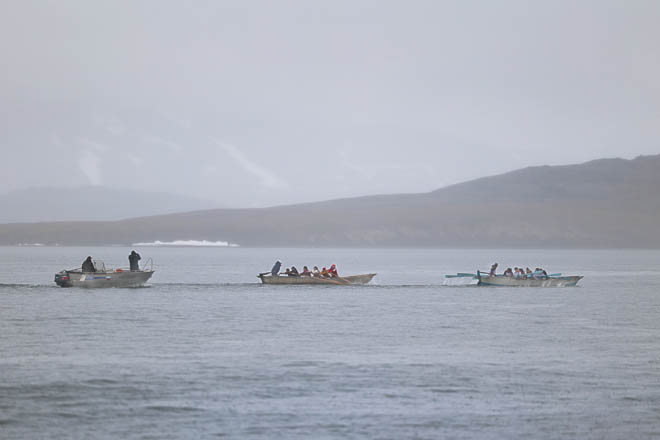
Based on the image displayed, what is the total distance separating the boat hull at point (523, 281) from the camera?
93.6 metres

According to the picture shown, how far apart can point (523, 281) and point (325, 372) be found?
200 ft

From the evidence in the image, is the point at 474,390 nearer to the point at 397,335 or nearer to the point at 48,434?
the point at 48,434

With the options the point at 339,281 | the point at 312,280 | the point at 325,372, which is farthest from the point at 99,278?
the point at 325,372

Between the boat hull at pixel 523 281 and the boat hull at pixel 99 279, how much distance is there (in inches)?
1280

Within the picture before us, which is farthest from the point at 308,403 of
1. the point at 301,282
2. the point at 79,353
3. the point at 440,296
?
the point at 301,282

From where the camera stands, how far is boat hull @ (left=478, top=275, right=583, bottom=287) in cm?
9356

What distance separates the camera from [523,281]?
95125 millimetres

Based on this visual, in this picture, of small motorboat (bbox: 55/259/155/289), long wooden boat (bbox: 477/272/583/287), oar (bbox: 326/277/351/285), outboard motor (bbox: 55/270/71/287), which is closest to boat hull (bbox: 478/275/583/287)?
long wooden boat (bbox: 477/272/583/287)

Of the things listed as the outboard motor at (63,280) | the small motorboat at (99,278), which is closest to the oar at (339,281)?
the small motorboat at (99,278)

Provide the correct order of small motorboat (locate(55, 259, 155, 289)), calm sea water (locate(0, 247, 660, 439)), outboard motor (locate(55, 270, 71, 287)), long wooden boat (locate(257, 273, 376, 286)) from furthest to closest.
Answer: long wooden boat (locate(257, 273, 376, 286))
small motorboat (locate(55, 259, 155, 289))
outboard motor (locate(55, 270, 71, 287))
calm sea water (locate(0, 247, 660, 439))

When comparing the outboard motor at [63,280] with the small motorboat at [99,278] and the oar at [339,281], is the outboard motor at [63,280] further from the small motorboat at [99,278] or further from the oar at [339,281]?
the oar at [339,281]

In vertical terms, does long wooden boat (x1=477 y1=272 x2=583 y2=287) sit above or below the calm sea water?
above

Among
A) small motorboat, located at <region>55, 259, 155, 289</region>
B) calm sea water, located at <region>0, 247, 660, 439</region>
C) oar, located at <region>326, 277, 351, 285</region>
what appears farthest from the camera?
oar, located at <region>326, 277, 351, 285</region>

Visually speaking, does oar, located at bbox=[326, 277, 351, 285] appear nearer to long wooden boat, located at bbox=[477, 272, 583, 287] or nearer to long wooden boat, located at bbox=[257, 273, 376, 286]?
long wooden boat, located at bbox=[257, 273, 376, 286]
